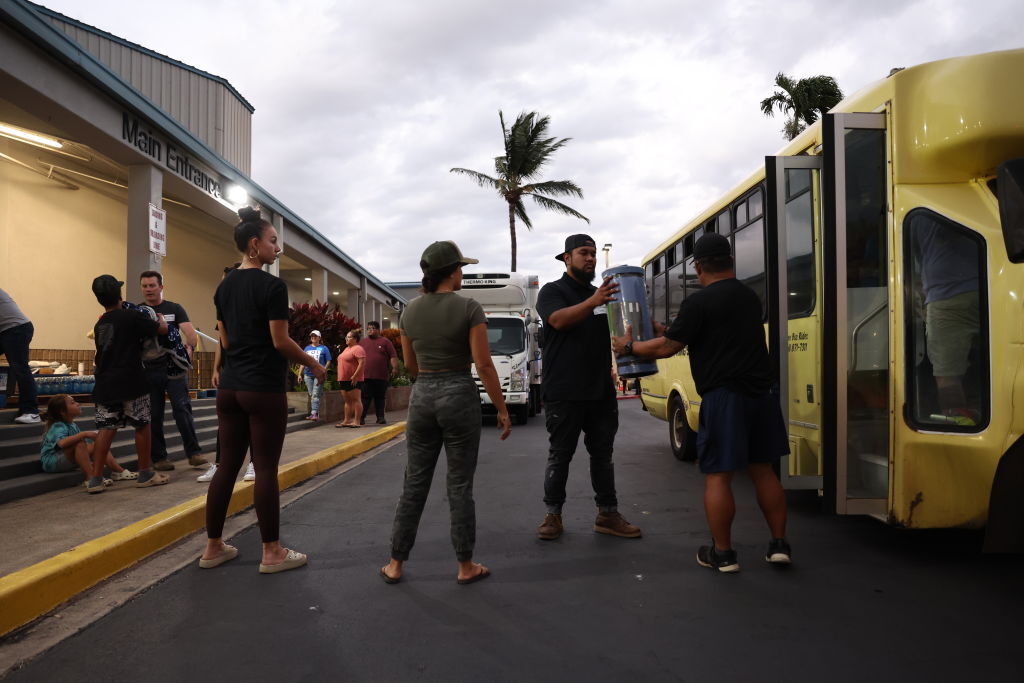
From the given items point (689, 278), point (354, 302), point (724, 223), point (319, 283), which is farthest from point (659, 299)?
point (354, 302)

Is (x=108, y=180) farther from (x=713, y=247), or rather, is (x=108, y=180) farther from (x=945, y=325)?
(x=945, y=325)

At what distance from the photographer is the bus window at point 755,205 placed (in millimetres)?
6005

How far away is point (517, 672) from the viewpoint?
2676 mm

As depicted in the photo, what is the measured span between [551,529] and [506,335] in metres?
9.81

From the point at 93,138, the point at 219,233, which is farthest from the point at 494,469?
the point at 219,233

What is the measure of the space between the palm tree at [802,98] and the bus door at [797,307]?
2476cm

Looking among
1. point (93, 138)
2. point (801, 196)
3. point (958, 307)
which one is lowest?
point (958, 307)

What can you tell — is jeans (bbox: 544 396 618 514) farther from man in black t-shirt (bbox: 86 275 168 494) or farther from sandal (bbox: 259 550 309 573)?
man in black t-shirt (bbox: 86 275 168 494)

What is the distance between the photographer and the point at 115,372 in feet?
18.8

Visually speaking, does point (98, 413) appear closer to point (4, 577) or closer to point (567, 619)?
point (4, 577)

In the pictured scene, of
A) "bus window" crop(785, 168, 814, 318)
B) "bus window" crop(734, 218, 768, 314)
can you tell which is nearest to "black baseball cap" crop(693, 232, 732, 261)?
"bus window" crop(785, 168, 814, 318)

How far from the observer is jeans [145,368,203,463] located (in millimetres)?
6395

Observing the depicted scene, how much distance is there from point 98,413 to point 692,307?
4.75 m

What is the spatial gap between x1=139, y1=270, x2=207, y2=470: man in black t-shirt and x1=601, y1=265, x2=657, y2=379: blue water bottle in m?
4.07
